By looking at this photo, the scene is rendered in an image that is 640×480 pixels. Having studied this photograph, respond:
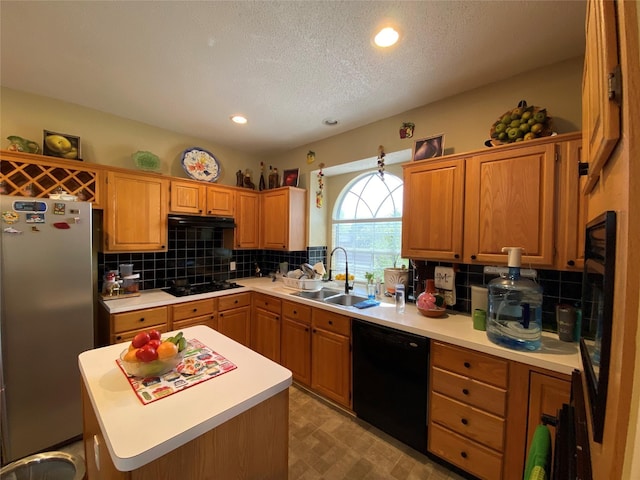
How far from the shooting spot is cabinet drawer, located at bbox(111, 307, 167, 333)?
2.14m

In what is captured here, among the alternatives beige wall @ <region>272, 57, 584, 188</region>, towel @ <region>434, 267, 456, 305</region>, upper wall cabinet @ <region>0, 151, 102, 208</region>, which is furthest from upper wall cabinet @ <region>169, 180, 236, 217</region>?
towel @ <region>434, 267, 456, 305</region>

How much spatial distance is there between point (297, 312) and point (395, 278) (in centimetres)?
100

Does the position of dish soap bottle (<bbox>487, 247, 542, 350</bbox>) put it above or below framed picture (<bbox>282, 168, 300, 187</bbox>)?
below

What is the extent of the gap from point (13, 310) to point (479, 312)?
3.03 metres

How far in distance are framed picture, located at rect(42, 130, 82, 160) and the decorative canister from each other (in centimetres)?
301

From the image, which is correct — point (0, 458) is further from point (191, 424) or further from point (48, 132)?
point (48, 132)

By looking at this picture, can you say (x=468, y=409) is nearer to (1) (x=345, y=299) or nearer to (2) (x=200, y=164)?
(1) (x=345, y=299)

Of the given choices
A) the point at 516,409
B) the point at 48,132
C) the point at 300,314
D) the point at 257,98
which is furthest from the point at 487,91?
the point at 48,132

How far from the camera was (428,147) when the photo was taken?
2.14 meters

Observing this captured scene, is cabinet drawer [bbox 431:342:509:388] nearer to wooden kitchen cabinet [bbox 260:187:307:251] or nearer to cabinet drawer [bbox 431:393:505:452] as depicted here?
cabinet drawer [bbox 431:393:505:452]

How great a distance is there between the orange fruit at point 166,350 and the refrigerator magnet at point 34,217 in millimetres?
1510

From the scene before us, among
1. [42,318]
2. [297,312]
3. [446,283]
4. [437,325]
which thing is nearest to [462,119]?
[446,283]

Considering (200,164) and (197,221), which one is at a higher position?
(200,164)

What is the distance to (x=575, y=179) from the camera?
57.4 inches
